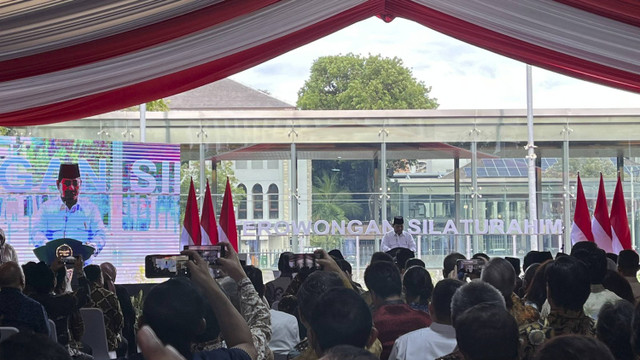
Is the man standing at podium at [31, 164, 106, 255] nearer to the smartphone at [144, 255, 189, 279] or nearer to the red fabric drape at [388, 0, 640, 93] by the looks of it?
the red fabric drape at [388, 0, 640, 93]

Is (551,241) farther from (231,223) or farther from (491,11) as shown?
(491,11)

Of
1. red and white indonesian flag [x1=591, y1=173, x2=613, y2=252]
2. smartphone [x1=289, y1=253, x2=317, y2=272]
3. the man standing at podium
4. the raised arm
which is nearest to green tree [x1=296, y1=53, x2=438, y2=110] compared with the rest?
the man standing at podium

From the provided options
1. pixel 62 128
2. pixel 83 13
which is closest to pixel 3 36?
pixel 83 13

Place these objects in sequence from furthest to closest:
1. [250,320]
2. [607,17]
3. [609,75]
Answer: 1. [609,75]
2. [607,17]
3. [250,320]

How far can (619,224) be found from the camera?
1153cm

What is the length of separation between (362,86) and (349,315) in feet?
126

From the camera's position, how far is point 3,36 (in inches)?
204

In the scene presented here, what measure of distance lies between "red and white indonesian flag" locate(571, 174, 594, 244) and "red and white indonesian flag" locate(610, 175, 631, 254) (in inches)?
14.2

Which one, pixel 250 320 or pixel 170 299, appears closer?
pixel 170 299

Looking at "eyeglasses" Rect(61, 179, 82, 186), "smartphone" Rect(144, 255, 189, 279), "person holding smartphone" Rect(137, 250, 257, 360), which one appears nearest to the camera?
"person holding smartphone" Rect(137, 250, 257, 360)

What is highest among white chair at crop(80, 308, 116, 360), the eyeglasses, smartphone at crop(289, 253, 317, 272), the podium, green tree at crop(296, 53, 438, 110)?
green tree at crop(296, 53, 438, 110)

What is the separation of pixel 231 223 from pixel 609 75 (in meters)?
6.83

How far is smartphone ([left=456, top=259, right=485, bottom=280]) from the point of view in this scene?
6141mm

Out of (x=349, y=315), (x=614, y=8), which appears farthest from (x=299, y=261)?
(x=349, y=315)
